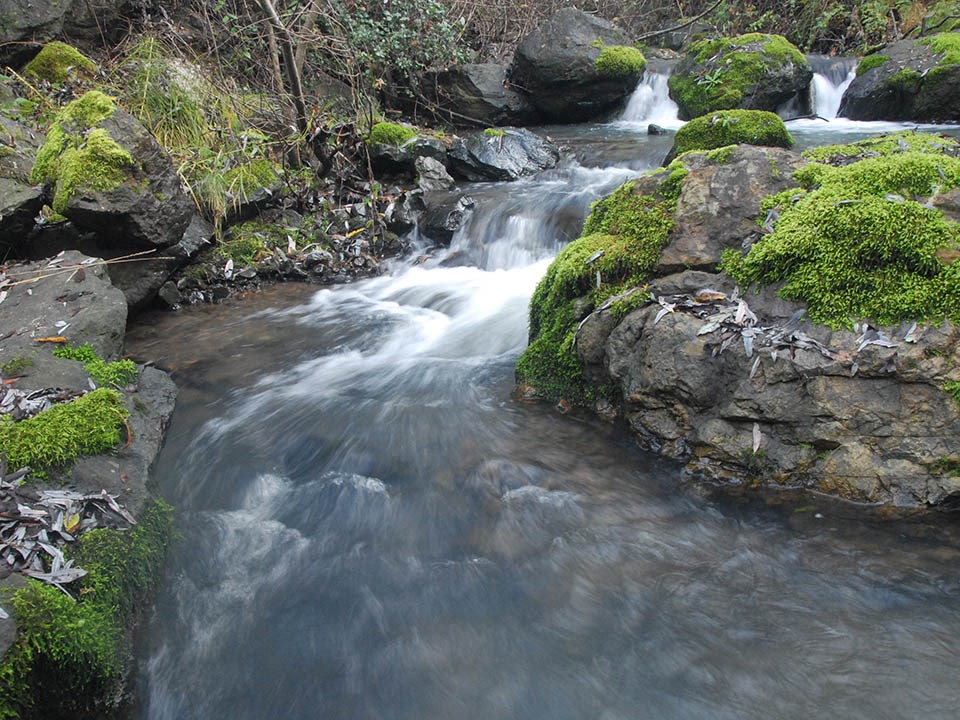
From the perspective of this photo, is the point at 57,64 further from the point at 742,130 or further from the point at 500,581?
the point at 500,581

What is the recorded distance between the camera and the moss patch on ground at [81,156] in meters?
5.49

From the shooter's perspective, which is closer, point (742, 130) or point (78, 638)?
point (78, 638)

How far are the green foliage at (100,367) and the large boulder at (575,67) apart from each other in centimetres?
1144

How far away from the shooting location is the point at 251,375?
18.1ft

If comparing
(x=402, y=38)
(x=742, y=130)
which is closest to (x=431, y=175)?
(x=402, y=38)

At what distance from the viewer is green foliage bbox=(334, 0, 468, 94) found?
37.3ft

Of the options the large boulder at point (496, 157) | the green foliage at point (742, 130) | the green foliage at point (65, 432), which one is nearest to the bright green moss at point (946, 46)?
the green foliage at point (742, 130)

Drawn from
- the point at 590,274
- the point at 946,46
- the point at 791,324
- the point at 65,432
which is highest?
the point at 946,46

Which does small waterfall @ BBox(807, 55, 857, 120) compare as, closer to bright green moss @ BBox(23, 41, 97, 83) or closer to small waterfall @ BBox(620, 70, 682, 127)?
small waterfall @ BBox(620, 70, 682, 127)

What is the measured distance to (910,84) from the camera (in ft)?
35.5

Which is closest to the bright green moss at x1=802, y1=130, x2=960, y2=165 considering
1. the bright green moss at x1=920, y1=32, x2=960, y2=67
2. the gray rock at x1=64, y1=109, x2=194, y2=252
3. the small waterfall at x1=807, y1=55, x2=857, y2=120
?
the gray rock at x1=64, y1=109, x2=194, y2=252

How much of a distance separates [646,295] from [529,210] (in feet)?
16.6

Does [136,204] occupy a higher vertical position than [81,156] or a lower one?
lower

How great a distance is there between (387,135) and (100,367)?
23.3 feet
